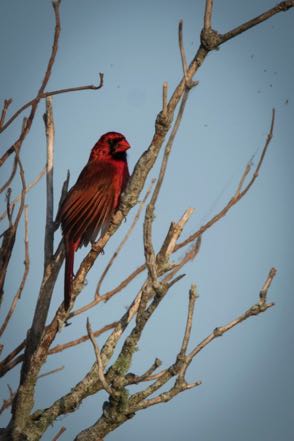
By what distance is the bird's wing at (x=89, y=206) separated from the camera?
162 inches

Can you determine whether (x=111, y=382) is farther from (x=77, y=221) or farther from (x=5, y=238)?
(x=77, y=221)

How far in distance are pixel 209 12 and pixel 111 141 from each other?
2.85 meters

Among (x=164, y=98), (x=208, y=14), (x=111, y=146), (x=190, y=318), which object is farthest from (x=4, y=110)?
(x=111, y=146)

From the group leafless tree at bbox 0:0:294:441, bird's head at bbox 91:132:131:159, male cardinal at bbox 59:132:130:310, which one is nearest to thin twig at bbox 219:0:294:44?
leafless tree at bbox 0:0:294:441

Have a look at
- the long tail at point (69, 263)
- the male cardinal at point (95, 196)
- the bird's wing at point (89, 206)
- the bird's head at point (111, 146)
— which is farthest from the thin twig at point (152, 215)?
the bird's head at point (111, 146)

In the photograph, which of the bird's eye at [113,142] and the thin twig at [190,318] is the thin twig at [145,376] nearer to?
the thin twig at [190,318]

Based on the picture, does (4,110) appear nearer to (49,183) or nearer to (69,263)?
(49,183)

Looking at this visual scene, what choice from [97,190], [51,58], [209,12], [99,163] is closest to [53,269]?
[51,58]

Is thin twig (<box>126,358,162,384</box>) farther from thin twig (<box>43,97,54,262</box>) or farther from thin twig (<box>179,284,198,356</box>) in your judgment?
thin twig (<box>43,97,54,262</box>)

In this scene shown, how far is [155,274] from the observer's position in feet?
7.55

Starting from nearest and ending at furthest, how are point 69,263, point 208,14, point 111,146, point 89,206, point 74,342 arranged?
point 208,14, point 74,342, point 69,263, point 89,206, point 111,146

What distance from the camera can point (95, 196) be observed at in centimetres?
444

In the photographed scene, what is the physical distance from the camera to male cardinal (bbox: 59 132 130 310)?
4.08 meters

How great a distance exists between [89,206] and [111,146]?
3.21 feet
